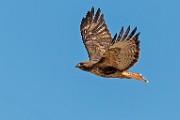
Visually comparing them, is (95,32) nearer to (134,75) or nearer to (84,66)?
(84,66)

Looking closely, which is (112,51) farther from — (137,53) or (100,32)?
(100,32)

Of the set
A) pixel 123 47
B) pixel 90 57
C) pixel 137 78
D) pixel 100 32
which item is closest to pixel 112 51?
pixel 123 47

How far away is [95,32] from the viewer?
55.0 ft

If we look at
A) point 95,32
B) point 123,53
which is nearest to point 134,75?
point 123,53

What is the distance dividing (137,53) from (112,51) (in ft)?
1.82

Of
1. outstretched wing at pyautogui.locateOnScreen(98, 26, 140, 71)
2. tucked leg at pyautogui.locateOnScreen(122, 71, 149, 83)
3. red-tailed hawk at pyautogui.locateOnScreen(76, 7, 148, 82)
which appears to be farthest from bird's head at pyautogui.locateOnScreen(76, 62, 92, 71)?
tucked leg at pyautogui.locateOnScreen(122, 71, 149, 83)

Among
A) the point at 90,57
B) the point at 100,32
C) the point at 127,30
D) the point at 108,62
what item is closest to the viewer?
the point at 127,30

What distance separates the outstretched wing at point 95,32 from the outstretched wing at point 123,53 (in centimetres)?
289

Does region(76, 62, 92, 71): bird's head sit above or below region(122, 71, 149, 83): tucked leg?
above

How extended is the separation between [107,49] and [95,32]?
13.6ft

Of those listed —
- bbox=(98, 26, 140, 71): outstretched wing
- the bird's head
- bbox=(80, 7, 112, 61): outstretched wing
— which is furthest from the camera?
bbox=(80, 7, 112, 61): outstretched wing

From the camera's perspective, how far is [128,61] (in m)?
12.8

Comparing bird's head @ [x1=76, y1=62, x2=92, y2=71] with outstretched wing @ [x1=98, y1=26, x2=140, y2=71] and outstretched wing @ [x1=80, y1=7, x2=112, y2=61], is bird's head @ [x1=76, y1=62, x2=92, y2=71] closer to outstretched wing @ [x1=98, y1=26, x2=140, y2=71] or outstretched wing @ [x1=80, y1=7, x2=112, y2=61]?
outstretched wing @ [x1=98, y1=26, x2=140, y2=71]

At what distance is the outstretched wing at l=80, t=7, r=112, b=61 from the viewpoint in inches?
639
